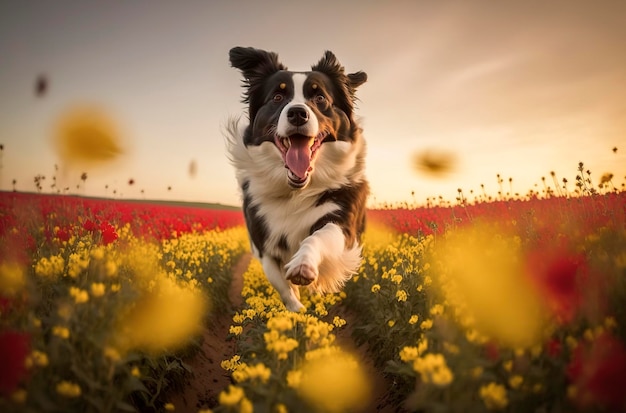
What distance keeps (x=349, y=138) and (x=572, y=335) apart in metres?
3.33

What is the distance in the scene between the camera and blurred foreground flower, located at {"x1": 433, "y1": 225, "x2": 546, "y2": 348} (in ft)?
6.11

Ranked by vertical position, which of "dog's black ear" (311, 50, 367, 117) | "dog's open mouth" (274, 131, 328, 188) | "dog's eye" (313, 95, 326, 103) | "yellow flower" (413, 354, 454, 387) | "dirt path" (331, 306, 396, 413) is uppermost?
"dog's black ear" (311, 50, 367, 117)

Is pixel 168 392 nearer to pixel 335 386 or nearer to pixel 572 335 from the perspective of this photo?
pixel 335 386

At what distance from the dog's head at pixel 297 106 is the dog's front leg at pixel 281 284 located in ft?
3.80

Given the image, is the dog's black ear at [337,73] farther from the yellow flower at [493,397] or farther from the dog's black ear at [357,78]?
the yellow flower at [493,397]

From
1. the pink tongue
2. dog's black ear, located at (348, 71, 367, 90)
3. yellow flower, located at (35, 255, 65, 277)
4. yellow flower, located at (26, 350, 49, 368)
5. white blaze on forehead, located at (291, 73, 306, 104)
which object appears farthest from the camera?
dog's black ear, located at (348, 71, 367, 90)

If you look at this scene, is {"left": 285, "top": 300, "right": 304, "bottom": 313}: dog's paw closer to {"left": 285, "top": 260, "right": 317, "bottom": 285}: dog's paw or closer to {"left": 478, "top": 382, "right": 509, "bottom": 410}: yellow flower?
{"left": 285, "top": 260, "right": 317, "bottom": 285}: dog's paw

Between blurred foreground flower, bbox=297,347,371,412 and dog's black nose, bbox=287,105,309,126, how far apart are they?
2.28m

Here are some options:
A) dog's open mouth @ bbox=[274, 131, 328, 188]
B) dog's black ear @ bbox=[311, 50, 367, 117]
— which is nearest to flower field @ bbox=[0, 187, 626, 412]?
dog's open mouth @ bbox=[274, 131, 328, 188]

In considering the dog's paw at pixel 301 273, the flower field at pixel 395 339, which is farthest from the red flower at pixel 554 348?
the dog's paw at pixel 301 273

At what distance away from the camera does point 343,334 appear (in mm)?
4691

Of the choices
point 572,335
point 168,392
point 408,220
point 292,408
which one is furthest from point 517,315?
point 408,220

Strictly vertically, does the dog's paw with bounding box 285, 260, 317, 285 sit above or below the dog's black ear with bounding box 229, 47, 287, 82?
below

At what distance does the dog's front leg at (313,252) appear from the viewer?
291 centimetres
